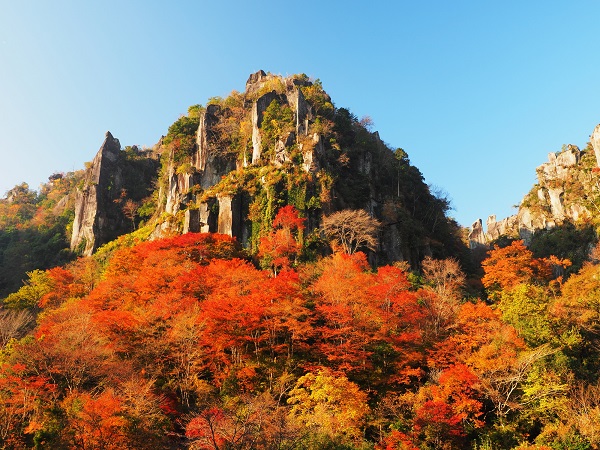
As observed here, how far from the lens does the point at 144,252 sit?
42.8 meters

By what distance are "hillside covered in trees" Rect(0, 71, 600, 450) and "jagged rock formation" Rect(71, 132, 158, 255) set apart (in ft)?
24.8

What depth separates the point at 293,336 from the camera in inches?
1032

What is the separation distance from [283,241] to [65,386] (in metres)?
24.5

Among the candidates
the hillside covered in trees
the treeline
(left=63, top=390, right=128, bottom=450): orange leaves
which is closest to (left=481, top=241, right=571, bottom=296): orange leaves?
the hillside covered in trees

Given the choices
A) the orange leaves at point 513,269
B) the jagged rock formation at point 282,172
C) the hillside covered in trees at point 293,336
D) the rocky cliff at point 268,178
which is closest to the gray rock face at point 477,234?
the rocky cliff at point 268,178

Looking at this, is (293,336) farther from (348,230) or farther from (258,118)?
(258,118)

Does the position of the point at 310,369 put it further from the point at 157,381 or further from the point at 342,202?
the point at 342,202

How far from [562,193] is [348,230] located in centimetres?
4635

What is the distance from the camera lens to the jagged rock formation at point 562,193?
2611 inches

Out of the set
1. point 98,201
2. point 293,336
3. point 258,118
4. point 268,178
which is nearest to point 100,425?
point 293,336

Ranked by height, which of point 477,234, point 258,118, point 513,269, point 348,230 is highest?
point 258,118

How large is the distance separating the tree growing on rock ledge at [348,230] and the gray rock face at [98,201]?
34.6 m

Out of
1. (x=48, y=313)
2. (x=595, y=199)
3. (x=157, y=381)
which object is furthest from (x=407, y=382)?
(x=595, y=199)

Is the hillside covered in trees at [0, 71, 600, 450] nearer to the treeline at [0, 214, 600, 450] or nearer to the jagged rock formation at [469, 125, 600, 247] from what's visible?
the treeline at [0, 214, 600, 450]
